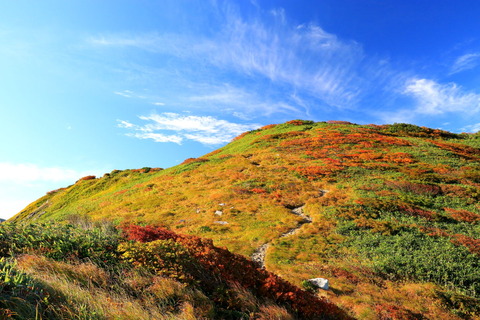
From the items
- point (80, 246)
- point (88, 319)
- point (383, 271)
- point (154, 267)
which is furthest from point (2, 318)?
point (383, 271)

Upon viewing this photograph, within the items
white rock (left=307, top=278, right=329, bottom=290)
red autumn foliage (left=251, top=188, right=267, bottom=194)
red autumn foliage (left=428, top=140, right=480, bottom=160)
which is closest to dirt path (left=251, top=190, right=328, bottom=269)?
white rock (left=307, top=278, right=329, bottom=290)

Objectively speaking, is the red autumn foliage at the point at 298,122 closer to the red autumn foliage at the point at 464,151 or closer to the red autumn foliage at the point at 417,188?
the red autumn foliage at the point at 464,151

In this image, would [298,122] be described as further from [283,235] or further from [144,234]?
[144,234]

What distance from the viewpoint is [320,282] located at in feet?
44.9

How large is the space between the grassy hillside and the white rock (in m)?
0.50

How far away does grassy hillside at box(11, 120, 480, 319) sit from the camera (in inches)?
569

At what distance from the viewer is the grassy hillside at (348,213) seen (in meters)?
14.5

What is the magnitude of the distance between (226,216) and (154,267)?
713 inches

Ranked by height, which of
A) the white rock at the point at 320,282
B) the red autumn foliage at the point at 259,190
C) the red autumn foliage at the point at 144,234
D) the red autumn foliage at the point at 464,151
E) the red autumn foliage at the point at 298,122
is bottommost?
the white rock at the point at 320,282

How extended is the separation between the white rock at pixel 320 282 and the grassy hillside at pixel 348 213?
1.64 ft

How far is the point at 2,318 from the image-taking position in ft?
16.3

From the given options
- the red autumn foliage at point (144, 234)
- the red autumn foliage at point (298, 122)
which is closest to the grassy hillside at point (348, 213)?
the red autumn foliage at point (144, 234)

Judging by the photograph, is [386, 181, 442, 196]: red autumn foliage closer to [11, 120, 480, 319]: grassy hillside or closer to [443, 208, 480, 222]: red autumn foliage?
[11, 120, 480, 319]: grassy hillside

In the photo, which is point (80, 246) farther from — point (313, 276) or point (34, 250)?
point (313, 276)
